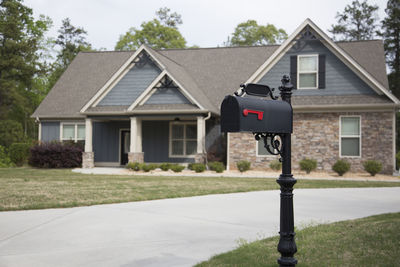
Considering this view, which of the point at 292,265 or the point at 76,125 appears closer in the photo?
the point at 292,265

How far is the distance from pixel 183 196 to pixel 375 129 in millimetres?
11235

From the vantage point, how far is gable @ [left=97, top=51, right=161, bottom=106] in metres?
22.0

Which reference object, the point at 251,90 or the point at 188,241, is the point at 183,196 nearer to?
the point at 188,241

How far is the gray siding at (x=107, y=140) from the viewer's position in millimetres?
24188

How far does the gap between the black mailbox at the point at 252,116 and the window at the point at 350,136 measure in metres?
15.8

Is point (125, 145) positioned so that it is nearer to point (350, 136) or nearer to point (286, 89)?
point (350, 136)

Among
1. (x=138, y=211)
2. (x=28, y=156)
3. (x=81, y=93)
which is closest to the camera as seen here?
(x=138, y=211)

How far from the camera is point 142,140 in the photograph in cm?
2358

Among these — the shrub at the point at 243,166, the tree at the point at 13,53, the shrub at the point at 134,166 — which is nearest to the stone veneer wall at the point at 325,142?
the shrub at the point at 243,166

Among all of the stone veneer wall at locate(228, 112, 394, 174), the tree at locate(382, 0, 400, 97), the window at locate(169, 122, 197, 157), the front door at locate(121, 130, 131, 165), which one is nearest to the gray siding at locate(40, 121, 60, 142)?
the front door at locate(121, 130, 131, 165)

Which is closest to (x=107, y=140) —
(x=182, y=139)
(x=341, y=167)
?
(x=182, y=139)

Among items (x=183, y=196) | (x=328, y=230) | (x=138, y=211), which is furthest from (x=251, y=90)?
(x=183, y=196)

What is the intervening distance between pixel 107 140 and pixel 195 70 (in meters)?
7.13

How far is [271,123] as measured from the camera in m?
3.70
